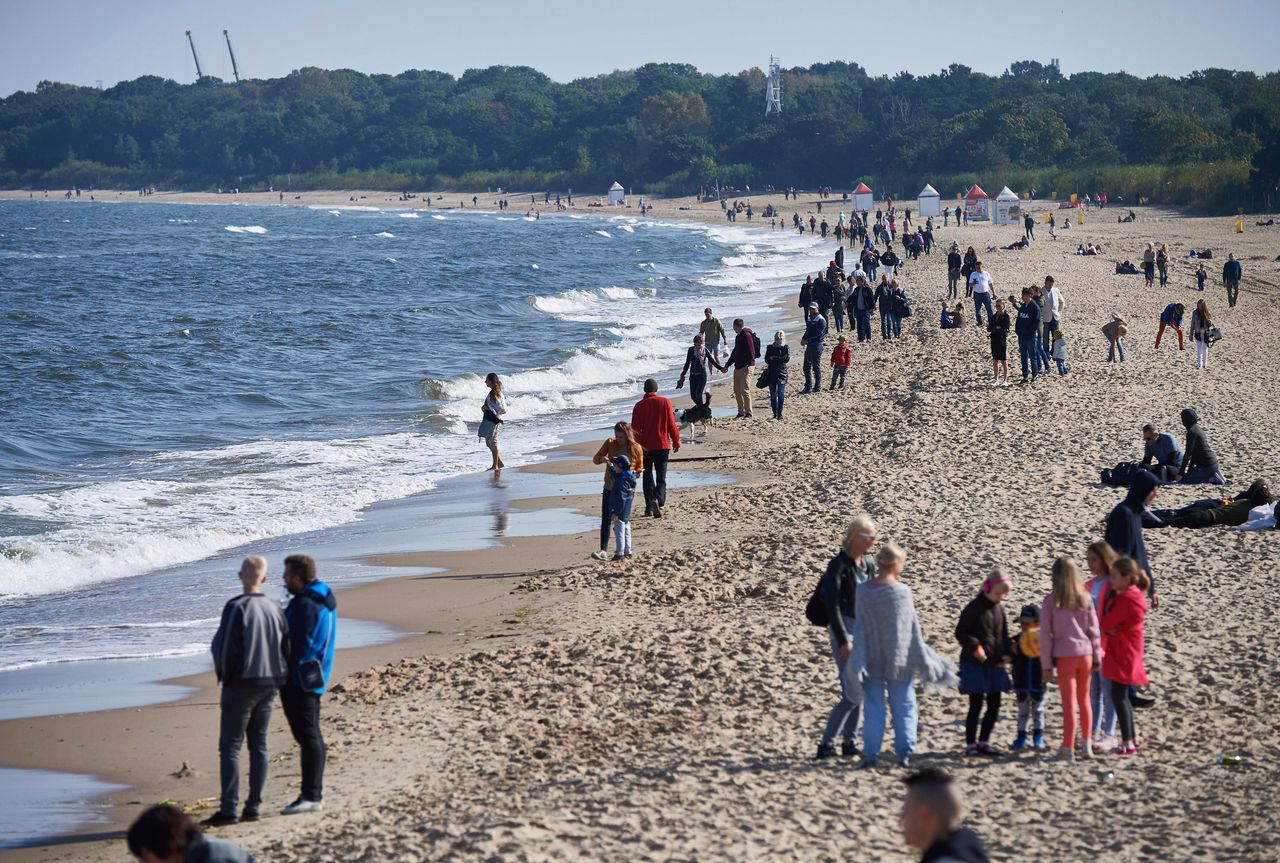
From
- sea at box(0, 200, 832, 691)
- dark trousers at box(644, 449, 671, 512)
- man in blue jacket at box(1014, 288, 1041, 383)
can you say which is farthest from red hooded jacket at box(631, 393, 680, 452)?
man in blue jacket at box(1014, 288, 1041, 383)

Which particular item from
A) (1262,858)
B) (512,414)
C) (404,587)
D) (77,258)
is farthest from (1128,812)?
(77,258)

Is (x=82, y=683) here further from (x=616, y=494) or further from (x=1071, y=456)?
(x=1071, y=456)

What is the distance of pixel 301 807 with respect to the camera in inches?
296

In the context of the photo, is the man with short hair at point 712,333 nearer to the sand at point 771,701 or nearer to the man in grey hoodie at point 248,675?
the sand at point 771,701

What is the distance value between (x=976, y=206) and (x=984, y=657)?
7532cm

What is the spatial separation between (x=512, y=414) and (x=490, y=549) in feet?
34.4

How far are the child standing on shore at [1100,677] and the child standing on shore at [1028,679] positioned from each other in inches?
12.0

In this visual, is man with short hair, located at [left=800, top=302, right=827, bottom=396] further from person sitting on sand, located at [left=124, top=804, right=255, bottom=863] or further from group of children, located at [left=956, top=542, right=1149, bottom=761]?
person sitting on sand, located at [left=124, top=804, right=255, bottom=863]

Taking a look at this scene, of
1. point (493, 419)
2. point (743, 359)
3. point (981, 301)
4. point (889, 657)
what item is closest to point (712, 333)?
point (743, 359)

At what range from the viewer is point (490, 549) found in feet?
46.0

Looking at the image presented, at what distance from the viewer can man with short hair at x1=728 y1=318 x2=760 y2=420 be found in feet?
65.6

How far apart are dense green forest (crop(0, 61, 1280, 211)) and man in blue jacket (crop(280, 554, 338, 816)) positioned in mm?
66239

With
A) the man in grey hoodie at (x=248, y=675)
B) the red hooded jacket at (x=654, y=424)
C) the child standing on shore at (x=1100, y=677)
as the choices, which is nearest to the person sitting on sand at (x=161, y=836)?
the man in grey hoodie at (x=248, y=675)

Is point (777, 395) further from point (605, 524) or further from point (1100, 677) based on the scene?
point (1100, 677)
